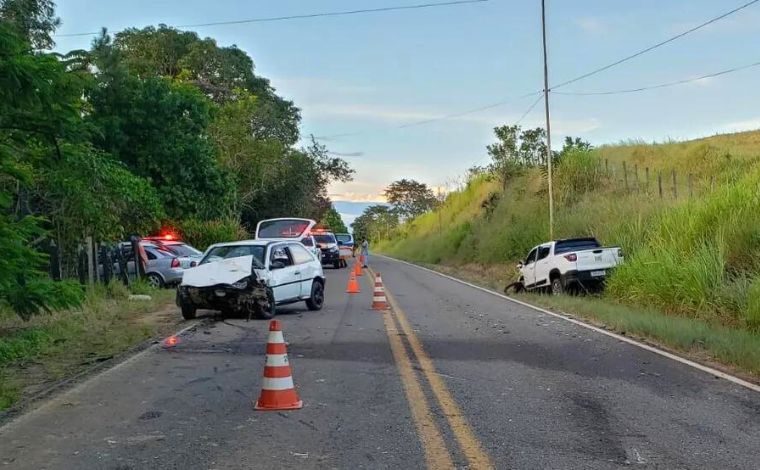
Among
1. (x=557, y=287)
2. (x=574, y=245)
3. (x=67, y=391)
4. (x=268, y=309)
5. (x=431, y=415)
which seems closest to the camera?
(x=431, y=415)

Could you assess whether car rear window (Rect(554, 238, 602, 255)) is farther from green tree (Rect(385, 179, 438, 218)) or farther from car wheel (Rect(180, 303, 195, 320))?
green tree (Rect(385, 179, 438, 218))

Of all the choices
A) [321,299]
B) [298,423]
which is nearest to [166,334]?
[321,299]

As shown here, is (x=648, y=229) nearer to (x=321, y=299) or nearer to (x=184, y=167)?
(x=321, y=299)

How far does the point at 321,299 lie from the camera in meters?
17.3

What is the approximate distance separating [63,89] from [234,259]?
5.91 meters

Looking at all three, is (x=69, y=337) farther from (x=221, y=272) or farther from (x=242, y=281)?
(x=242, y=281)

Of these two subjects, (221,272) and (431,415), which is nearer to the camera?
(431,415)

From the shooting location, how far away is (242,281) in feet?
47.4

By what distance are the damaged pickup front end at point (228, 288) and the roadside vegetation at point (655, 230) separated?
6.44 meters

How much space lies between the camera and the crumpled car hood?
47.5 ft

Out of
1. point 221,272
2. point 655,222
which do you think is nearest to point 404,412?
point 221,272

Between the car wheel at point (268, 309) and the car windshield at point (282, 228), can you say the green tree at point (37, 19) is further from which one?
the car wheel at point (268, 309)

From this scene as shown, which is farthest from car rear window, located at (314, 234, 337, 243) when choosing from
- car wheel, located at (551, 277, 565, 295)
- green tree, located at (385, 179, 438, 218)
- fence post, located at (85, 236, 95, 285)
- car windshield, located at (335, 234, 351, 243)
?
green tree, located at (385, 179, 438, 218)

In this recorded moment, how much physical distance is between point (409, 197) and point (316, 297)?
84248 millimetres
